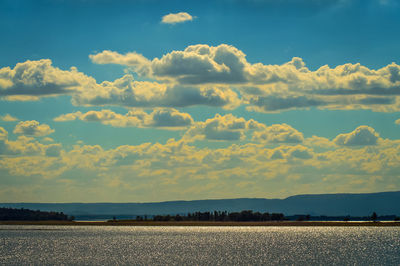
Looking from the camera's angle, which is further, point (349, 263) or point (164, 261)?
point (164, 261)

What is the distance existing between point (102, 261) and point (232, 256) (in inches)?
1344

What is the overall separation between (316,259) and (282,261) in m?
10.3

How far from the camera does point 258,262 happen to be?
129 m

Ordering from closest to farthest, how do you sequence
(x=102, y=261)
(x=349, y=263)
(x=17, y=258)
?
(x=349, y=263) < (x=102, y=261) < (x=17, y=258)

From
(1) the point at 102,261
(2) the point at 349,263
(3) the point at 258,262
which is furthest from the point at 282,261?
(1) the point at 102,261

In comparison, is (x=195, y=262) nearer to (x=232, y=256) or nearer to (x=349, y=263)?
(x=232, y=256)

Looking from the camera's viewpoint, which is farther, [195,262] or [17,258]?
[17,258]

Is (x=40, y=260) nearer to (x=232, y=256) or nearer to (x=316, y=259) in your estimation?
(x=232, y=256)

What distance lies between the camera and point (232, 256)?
148125mm

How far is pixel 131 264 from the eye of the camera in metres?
126

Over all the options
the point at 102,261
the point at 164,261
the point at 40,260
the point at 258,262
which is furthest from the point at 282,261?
the point at 40,260

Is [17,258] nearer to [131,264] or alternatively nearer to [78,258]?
[78,258]

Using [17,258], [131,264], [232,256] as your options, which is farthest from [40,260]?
[232,256]

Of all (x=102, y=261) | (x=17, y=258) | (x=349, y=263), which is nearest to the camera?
(x=349, y=263)
